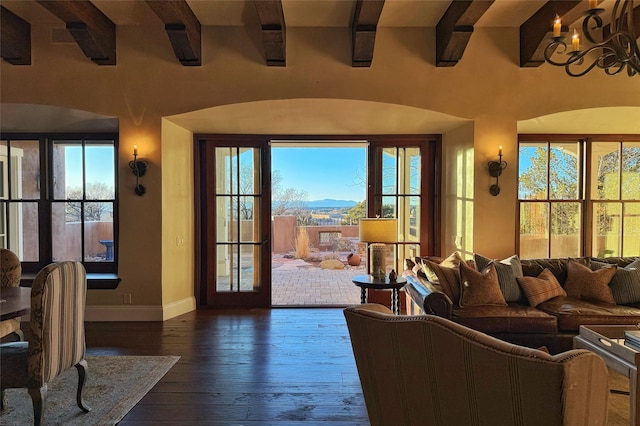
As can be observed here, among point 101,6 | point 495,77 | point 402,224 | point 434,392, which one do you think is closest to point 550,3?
point 495,77

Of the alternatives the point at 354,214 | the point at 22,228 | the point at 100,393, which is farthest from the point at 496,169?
the point at 354,214

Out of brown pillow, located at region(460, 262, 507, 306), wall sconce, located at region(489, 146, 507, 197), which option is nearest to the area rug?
brown pillow, located at region(460, 262, 507, 306)

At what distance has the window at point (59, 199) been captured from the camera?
17.3 ft

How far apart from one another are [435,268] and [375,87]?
2120 millimetres

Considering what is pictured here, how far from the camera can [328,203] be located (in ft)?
38.2

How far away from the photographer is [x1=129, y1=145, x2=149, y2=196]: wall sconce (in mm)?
4676

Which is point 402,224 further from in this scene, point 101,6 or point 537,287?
point 101,6

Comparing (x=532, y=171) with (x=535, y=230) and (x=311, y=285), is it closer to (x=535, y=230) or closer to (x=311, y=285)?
(x=535, y=230)

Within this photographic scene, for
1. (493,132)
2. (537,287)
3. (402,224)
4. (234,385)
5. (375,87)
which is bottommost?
(234,385)

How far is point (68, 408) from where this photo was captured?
2799 millimetres

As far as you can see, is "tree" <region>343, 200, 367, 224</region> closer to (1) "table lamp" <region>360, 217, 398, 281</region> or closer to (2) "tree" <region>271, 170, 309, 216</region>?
(2) "tree" <region>271, 170, 309, 216</region>

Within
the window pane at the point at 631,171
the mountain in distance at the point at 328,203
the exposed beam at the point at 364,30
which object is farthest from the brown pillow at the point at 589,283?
the mountain in distance at the point at 328,203

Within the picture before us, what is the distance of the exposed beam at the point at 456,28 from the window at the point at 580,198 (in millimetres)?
1784

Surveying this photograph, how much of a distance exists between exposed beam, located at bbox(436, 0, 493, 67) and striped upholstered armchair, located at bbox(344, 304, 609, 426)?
329 centimetres
